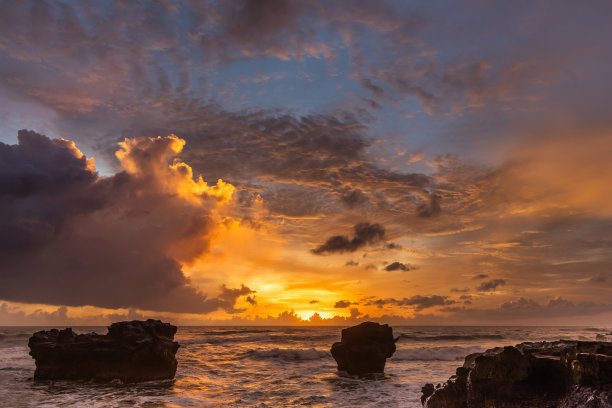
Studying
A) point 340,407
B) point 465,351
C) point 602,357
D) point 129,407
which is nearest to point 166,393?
point 129,407

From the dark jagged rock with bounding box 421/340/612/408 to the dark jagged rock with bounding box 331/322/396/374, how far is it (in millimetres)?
18679

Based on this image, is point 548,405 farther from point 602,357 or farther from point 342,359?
point 342,359

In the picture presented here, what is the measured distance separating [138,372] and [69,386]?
3.67m

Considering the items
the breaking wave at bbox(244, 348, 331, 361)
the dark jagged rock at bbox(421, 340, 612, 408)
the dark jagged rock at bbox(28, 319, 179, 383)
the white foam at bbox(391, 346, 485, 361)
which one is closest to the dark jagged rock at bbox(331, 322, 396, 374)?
the dark jagged rock at bbox(28, 319, 179, 383)

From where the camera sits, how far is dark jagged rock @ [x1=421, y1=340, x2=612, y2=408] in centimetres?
644

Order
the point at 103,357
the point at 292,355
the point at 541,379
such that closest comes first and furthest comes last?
the point at 541,379 → the point at 103,357 → the point at 292,355

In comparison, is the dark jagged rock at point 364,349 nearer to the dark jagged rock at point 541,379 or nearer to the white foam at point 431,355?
the white foam at point 431,355

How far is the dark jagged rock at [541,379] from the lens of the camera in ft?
21.1

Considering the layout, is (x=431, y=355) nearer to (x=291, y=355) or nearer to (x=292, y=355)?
(x=292, y=355)

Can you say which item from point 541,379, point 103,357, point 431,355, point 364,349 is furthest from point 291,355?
point 541,379

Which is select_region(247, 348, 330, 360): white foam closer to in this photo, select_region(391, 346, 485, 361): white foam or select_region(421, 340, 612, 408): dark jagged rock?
select_region(391, 346, 485, 361): white foam

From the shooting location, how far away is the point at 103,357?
77.3 feet

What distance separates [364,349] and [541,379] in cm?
2073

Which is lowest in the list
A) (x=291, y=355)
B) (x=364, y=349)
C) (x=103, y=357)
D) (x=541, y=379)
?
(x=291, y=355)
